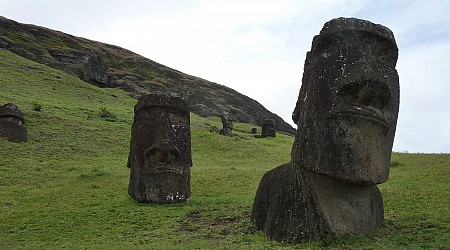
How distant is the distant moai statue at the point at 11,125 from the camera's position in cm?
2349

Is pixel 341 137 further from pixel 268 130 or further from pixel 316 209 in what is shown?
pixel 268 130

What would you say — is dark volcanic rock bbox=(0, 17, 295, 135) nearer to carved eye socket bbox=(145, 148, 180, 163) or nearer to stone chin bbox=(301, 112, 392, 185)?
carved eye socket bbox=(145, 148, 180, 163)

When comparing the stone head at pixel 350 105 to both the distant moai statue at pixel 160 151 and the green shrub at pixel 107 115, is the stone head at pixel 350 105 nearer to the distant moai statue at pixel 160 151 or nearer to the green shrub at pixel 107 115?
the distant moai statue at pixel 160 151

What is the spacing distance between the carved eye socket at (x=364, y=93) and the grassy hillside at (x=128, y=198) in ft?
7.48

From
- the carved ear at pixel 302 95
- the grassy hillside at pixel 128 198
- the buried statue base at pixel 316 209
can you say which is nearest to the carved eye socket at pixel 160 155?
the grassy hillside at pixel 128 198

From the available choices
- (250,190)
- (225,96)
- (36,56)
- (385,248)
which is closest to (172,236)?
(385,248)

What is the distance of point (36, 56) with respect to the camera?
62438 millimetres

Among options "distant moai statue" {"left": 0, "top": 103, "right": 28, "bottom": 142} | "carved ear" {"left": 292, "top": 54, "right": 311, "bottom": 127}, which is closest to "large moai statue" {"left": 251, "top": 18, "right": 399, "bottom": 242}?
"carved ear" {"left": 292, "top": 54, "right": 311, "bottom": 127}

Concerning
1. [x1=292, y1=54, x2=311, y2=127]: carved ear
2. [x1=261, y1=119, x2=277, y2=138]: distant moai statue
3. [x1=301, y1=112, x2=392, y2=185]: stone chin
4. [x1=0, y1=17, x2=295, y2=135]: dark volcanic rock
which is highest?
[x1=0, y1=17, x2=295, y2=135]: dark volcanic rock

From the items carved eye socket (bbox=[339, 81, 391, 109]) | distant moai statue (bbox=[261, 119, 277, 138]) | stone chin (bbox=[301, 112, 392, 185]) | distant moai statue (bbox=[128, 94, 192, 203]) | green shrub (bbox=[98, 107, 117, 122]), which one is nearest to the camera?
stone chin (bbox=[301, 112, 392, 185])

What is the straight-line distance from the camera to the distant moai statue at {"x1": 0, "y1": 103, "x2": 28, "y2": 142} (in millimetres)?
23491

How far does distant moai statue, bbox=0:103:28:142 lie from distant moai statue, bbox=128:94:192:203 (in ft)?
36.7

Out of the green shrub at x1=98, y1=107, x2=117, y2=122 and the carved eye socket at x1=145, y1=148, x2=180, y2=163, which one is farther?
the green shrub at x1=98, y1=107, x2=117, y2=122

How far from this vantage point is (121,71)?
254 ft
